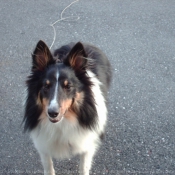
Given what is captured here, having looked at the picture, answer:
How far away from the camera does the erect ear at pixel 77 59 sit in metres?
2.71

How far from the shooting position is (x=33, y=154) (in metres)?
3.38

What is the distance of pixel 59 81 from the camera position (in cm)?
262

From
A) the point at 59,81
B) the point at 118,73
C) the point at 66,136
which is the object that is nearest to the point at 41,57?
the point at 59,81

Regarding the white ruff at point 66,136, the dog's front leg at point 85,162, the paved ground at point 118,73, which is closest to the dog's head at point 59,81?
the white ruff at point 66,136

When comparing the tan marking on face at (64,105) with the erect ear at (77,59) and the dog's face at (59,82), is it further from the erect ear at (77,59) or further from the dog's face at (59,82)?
the erect ear at (77,59)

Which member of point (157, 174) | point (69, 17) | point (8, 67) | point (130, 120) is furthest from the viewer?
point (69, 17)

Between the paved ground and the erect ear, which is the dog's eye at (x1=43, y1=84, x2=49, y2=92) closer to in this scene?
the erect ear

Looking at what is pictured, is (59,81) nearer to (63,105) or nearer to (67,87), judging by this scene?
(67,87)

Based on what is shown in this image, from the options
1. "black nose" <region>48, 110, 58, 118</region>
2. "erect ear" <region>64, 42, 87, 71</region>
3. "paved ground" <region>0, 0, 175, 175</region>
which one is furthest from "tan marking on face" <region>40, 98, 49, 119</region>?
"paved ground" <region>0, 0, 175, 175</region>

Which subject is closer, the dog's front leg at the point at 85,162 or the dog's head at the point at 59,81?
the dog's head at the point at 59,81

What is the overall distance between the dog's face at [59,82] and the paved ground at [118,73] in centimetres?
94

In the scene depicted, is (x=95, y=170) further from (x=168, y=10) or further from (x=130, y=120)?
(x=168, y=10)

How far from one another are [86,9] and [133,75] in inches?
99.3

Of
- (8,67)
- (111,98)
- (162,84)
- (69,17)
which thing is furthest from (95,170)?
(69,17)
